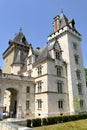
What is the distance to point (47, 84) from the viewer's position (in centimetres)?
2764

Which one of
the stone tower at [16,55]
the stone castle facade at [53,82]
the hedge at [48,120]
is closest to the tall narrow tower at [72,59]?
the stone castle facade at [53,82]

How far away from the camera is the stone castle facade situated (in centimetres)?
2739

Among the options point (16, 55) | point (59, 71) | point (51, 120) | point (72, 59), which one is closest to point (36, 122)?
point (51, 120)

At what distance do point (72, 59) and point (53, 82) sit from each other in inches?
337

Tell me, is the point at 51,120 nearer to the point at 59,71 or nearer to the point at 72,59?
the point at 59,71

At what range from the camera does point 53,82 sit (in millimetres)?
28750

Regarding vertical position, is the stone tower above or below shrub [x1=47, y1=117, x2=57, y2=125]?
above

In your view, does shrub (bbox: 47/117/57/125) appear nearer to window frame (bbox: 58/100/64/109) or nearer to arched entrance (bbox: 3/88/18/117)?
window frame (bbox: 58/100/64/109)

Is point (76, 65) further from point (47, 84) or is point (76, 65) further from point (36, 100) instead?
point (36, 100)

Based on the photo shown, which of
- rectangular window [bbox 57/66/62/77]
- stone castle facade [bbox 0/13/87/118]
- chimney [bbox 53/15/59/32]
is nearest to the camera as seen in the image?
stone castle facade [bbox 0/13/87/118]

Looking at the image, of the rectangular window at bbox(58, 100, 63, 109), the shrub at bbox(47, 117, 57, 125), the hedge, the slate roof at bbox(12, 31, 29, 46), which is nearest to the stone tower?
the slate roof at bbox(12, 31, 29, 46)

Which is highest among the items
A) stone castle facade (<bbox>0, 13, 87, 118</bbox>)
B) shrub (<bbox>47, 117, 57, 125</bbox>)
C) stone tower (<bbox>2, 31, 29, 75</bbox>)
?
stone tower (<bbox>2, 31, 29, 75</bbox>)

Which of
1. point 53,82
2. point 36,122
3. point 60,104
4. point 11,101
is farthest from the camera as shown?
point 11,101

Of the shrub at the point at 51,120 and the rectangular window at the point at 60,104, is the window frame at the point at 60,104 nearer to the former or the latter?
the rectangular window at the point at 60,104
